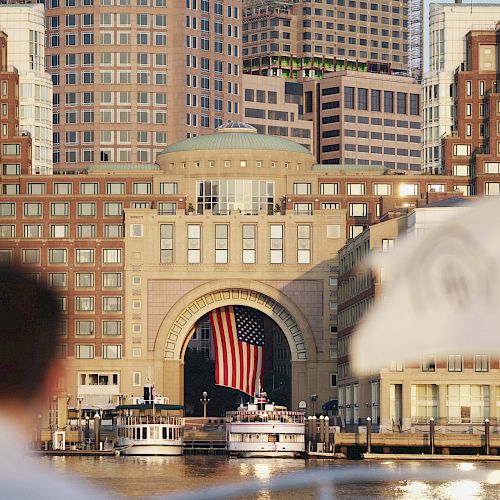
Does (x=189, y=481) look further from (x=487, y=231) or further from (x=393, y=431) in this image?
(x=487, y=231)

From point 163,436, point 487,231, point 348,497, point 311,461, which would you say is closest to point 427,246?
point 487,231

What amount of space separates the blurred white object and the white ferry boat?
540 feet

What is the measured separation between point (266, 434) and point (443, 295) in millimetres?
169587

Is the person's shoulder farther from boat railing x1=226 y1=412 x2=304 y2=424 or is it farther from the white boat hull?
the white boat hull

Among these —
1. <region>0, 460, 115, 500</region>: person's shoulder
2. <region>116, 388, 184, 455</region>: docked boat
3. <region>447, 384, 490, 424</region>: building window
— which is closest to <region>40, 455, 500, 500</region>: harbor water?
<region>116, 388, 184, 455</region>: docked boat

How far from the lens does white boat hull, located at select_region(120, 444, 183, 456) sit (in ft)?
626

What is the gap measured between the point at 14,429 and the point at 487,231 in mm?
5080

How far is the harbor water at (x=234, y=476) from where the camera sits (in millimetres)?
105125

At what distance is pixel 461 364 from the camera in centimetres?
18162

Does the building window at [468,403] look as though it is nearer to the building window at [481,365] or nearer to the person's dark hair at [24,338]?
the building window at [481,365]

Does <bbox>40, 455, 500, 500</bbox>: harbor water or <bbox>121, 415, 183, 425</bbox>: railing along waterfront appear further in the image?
<bbox>121, 415, 183, 425</bbox>: railing along waterfront

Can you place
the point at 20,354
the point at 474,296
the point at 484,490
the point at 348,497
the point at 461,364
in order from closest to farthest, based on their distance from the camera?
the point at 20,354 → the point at 474,296 → the point at 348,497 → the point at 484,490 → the point at 461,364

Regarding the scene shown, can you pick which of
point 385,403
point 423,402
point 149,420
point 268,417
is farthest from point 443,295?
point 149,420

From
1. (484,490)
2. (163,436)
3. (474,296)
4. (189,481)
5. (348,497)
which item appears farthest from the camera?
(163,436)
